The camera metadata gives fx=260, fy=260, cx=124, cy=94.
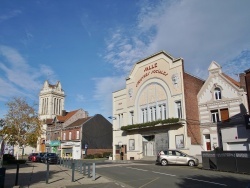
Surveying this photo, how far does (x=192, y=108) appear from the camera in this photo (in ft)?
110

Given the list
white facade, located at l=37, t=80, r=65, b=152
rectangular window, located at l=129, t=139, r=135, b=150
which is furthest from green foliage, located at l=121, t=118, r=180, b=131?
white facade, located at l=37, t=80, r=65, b=152

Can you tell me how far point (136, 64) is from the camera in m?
41.9

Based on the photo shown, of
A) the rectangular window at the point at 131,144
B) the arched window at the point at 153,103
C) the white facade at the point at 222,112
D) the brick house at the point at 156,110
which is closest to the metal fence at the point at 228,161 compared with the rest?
the white facade at the point at 222,112

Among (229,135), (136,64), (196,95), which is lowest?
(229,135)

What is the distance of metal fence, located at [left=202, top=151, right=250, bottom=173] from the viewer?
1738 cm

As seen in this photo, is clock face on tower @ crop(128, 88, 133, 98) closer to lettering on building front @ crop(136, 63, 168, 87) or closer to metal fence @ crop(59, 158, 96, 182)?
lettering on building front @ crop(136, 63, 168, 87)

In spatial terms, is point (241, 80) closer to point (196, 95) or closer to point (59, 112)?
point (196, 95)

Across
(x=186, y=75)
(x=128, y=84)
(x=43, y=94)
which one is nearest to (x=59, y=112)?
(x=43, y=94)

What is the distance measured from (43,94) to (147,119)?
63057mm

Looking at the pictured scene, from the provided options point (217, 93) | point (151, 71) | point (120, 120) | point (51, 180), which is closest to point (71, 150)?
point (120, 120)

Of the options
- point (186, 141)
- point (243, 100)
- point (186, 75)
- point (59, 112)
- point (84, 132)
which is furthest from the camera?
point (59, 112)

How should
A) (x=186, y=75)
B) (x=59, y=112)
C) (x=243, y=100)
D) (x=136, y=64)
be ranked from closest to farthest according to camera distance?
(x=243, y=100), (x=186, y=75), (x=136, y=64), (x=59, y=112)

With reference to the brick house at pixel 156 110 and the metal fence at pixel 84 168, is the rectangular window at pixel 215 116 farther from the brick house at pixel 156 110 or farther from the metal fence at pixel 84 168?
the metal fence at pixel 84 168

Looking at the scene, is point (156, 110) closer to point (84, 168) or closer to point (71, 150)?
Answer: point (84, 168)
